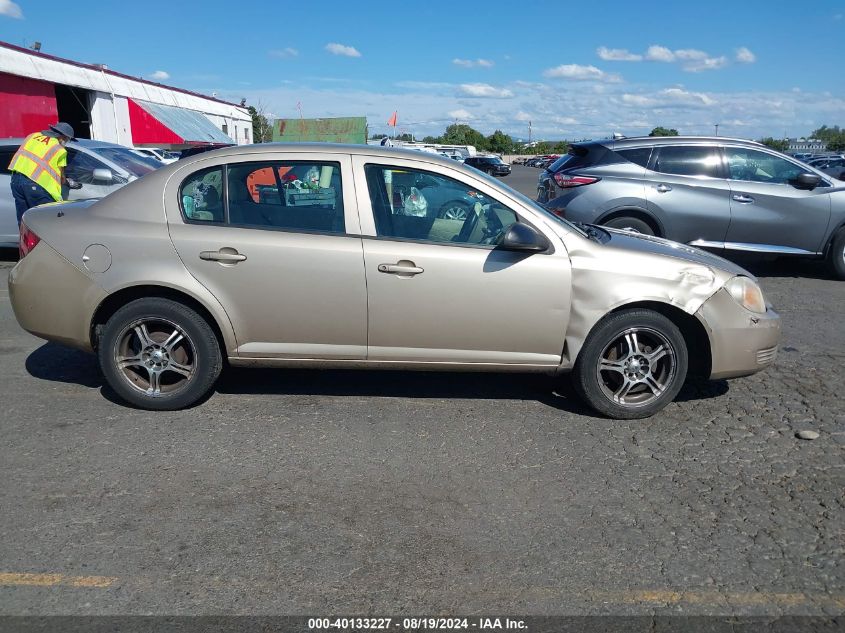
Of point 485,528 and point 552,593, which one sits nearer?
point 552,593

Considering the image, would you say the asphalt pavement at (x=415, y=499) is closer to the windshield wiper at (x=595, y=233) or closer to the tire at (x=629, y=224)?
the windshield wiper at (x=595, y=233)

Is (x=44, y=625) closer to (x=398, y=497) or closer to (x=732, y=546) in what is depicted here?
(x=398, y=497)

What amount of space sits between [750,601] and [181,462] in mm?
2918

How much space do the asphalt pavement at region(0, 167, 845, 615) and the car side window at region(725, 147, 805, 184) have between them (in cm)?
451

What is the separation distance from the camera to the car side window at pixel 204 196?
4699mm

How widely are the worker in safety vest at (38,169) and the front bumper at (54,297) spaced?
162 inches

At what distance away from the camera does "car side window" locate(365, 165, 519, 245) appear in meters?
4.66

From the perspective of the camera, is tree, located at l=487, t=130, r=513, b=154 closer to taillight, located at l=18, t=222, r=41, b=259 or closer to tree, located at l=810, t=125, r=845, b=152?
tree, located at l=810, t=125, r=845, b=152

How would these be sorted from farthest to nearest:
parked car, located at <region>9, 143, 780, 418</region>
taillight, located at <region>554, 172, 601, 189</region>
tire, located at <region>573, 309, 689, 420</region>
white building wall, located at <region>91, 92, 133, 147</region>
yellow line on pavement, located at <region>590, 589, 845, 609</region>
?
white building wall, located at <region>91, 92, 133, 147</region>, taillight, located at <region>554, 172, 601, 189</region>, tire, located at <region>573, 309, 689, 420</region>, parked car, located at <region>9, 143, 780, 418</region>, yellow line on pavement, located at <region>590, 589, 845, 609</region>

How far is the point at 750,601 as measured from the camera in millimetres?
2936

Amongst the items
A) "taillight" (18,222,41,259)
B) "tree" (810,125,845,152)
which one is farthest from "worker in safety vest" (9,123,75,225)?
"tree" (810,125,845,152)

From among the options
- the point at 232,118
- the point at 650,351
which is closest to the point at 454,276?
the point at 650,351

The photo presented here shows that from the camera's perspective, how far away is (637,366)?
4.74m

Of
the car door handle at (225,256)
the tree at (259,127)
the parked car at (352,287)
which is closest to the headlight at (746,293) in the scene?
the parked car at (352,287)
